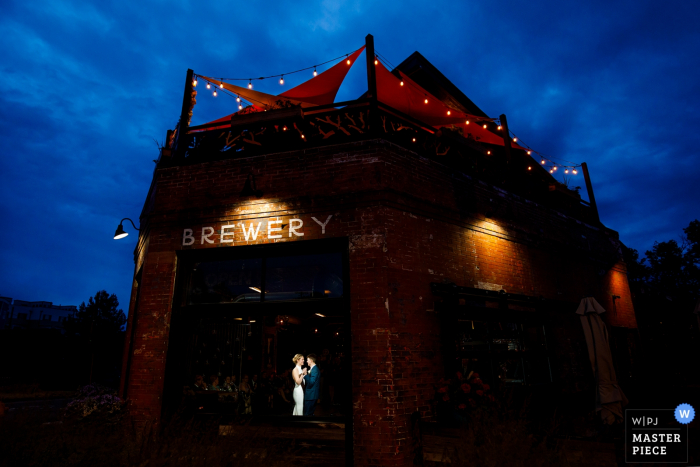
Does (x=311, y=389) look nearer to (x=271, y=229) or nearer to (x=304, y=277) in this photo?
(x=304, y=277)

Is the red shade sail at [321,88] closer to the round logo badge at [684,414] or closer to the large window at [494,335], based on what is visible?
the large window at [494,335]

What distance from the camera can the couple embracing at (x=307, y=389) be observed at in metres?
8.51

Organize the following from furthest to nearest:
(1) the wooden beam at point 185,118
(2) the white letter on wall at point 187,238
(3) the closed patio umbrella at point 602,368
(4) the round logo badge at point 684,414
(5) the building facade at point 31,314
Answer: (5) the building facade at point 31,314 < (1) the wooden beam at point 185,118 < (2) the white letter on wall at point 187,238 < (3) the closed patio umbrella at point 602,368 < (4) the round logo badge at point 684,414

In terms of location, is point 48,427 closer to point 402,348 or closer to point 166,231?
point 166,231

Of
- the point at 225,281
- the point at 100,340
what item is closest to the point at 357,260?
the point at 225,281

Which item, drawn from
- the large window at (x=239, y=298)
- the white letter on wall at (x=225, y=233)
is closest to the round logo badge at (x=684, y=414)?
the large window at (x=239, y=298)

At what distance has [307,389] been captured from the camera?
864 cm

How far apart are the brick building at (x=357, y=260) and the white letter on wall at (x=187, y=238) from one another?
28 mm

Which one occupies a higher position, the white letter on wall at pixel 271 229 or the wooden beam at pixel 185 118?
the wooden beam at pixel 185 118

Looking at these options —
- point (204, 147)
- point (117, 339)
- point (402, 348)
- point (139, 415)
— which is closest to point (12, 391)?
point (117, 339)

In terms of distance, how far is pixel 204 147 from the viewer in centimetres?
824

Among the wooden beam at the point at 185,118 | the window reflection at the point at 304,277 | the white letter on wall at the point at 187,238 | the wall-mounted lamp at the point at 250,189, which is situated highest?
the wooden beam at the point at 185,118

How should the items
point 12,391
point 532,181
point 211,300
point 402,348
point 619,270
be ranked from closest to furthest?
point 402,348 → point 211,300 → point 532,181 → point 619,270 → point 12,391

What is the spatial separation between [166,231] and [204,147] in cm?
193
